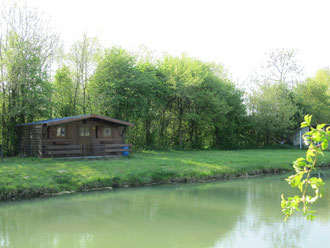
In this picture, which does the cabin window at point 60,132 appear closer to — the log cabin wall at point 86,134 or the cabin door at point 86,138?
the log cabin wall at point 86,134

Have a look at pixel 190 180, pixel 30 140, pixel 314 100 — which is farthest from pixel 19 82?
pixel 314 100

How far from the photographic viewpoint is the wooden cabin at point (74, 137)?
20.2 meters

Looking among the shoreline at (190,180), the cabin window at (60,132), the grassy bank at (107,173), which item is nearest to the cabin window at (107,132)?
the cabin window at (60,132)

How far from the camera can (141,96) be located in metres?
27.6

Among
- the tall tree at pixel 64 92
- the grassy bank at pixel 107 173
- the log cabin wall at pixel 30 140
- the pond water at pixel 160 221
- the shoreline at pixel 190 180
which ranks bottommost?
the pond water at pixel 160 221

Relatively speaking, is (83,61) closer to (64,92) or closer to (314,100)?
(64,92)

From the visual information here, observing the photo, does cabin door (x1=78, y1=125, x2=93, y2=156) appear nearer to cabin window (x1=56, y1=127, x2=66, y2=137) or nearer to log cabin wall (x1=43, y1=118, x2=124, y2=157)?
log cabin wall (x1=43, y1=118, x2=124, y2=157)

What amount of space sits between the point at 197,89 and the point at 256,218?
21393 millimetres

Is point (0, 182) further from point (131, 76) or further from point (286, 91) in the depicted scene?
point (286, 91)

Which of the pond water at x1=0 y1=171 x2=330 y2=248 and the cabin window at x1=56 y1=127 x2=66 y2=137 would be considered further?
the cabin window at x1=56 y1=127 x2=66 y2=137

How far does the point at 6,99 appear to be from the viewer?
22.2 metres

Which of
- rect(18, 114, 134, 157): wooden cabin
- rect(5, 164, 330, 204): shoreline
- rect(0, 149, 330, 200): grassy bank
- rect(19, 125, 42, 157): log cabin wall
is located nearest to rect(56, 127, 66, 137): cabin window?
rect(18, 114, 134, 157): wooden cabin

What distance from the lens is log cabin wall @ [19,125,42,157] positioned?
2059cm

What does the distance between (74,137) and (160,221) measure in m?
13.2
